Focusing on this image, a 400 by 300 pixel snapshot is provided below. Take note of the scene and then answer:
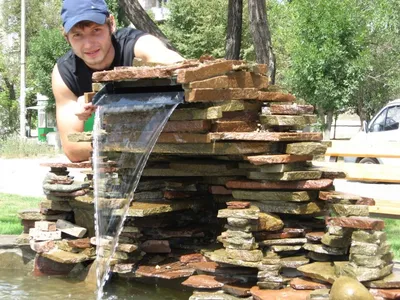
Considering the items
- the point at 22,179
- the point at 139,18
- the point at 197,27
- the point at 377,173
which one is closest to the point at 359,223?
the point at 377,173

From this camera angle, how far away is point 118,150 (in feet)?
13.2

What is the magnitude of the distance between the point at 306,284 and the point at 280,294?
16 cm

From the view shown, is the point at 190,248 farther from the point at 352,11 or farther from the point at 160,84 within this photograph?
the point at 352,11

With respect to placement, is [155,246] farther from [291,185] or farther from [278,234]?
[291,185]

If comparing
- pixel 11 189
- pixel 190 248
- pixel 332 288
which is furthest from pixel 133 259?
pixel 11 189

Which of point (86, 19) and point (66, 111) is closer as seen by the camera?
point (86, 19)

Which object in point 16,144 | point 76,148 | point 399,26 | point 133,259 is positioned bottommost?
point 16,144

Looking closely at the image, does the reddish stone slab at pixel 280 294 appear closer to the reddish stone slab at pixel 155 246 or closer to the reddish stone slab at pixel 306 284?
the reddish stone slab at pixel 306 284

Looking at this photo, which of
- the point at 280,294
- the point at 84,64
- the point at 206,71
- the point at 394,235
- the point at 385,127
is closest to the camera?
the point at 280,294

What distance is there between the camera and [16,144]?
21.5 meters

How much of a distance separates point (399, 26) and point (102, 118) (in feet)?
83.5

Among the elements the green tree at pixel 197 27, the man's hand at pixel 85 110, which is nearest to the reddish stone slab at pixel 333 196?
the man's hand at pixel 85 110

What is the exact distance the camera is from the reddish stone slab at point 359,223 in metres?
3.24

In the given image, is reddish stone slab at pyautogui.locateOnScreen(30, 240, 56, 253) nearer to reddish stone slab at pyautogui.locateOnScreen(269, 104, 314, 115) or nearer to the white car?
reddish stone slab at pyautogui.locateOnScreen(269, 104, 314, 115)
